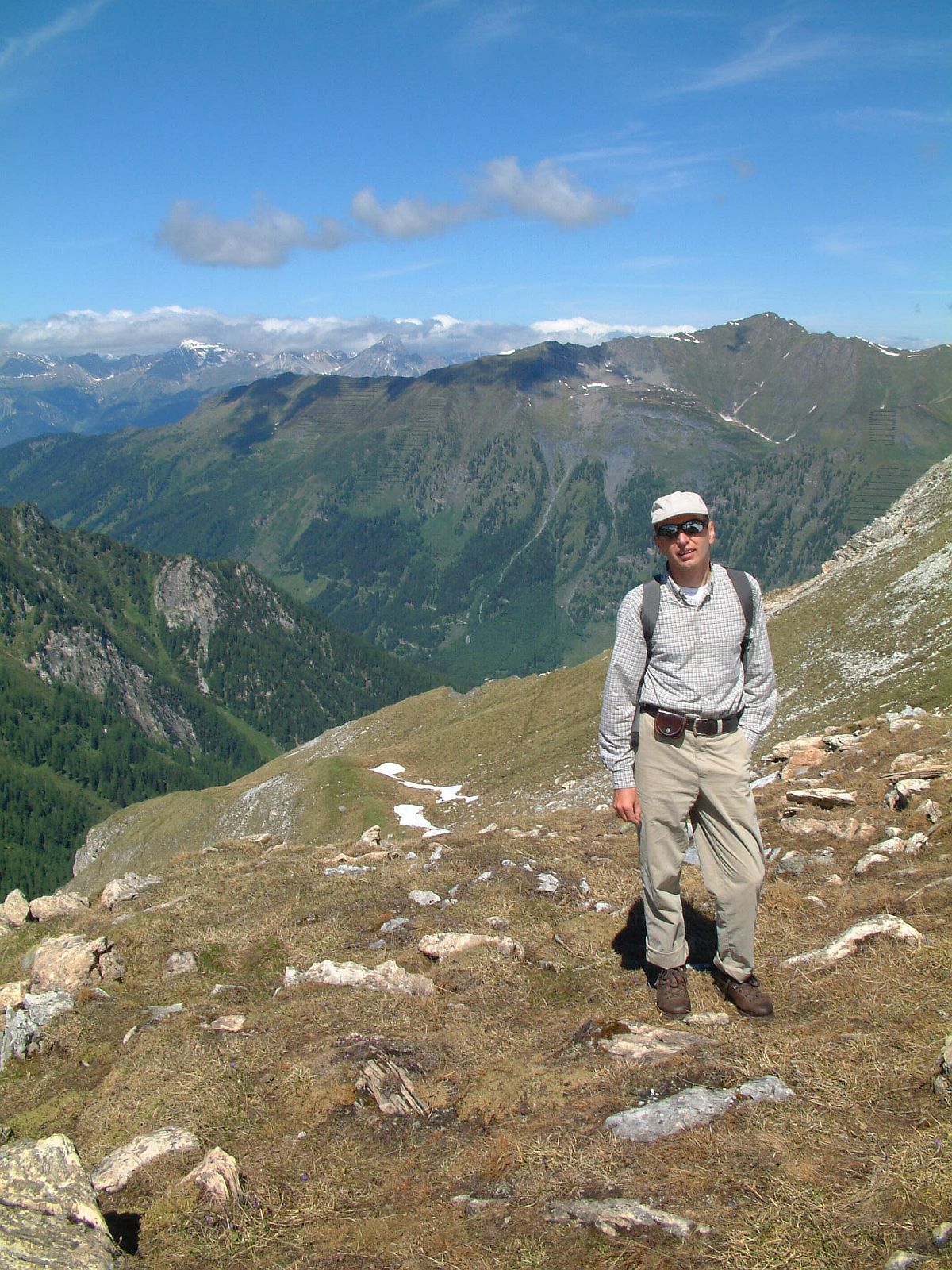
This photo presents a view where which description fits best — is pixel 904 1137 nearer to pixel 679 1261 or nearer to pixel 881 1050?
pixel 881 1050

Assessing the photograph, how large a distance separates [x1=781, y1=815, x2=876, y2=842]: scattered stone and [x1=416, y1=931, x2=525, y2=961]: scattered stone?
8.02 metres

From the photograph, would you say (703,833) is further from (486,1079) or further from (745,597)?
(486,1079)

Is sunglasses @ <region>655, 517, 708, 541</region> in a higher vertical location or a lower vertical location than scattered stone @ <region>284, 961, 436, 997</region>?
higher

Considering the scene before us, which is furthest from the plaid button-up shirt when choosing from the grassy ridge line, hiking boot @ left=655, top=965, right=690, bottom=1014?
the grassy ridge line

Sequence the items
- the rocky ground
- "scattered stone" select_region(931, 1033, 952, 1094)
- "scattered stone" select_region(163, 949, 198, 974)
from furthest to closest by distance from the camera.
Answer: "scattered stone" select_region(163, 949, 198, 974)
"scattered stone" select_region(931, 1033, 952, 1094)
the rocky ground

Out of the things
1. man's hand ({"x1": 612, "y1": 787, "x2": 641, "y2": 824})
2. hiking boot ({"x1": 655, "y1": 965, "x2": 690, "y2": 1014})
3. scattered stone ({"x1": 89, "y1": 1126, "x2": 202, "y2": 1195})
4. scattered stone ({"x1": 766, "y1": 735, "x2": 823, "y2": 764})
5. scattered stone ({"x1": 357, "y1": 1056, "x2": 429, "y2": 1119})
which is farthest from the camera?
scattered stone ({"x1": 766, "y1": 735, "x2": 823, "y2": 764})

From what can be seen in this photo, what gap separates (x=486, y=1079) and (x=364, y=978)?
11.9 feet

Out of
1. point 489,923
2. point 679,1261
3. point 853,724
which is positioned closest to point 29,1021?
point 489,923

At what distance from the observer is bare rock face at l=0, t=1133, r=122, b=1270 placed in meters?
5.43

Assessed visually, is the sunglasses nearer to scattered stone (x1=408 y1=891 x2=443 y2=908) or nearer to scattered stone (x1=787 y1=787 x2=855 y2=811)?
scattered stone (x1=408 y1=891 x2=443 y2=908)

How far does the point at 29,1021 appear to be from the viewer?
10.9 meters

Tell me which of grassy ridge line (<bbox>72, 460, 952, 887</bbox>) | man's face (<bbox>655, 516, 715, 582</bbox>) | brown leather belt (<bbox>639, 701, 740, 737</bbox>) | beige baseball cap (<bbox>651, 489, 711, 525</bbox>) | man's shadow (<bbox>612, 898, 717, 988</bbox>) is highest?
beige baseball cap (<bbox>651, 489, 711, 525</bbox>)

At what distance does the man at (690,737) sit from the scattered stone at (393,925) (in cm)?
541

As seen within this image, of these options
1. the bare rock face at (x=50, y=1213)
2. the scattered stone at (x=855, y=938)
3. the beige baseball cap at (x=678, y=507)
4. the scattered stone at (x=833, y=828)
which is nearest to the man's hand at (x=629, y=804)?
the scattered stone at (x=855, y=938)
